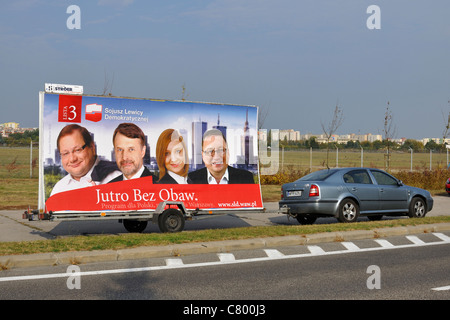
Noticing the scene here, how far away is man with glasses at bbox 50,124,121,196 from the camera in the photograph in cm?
1132

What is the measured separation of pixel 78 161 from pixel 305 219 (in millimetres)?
6279

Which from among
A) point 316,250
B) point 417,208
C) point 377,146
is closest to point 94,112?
point 316,250

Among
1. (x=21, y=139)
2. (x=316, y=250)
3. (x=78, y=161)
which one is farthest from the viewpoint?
(x=21, y=139)

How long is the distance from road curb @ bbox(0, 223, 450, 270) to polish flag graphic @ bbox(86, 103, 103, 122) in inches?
123

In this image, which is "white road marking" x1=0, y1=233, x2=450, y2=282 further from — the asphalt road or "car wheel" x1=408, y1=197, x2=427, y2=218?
"car wheel" x1=408, y1=197, x2=427, y2=218

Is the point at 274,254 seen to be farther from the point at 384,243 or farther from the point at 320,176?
the point at 320,176

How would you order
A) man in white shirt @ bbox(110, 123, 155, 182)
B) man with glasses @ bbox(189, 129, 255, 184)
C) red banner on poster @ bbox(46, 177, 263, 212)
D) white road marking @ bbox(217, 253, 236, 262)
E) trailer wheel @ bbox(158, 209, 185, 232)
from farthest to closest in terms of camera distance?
1. man with glasses @ bbox(189, 129, 255, 184)
2. trailer wheel @ bbox(158, 209, 185, 232)
3. man in white shirt @ bbox(110, 123, 155, 182)
4. red banner on poster @ bbox(46, 177, 263, 212)
5. white road marking @ bbox(217, 253, 236, 262)

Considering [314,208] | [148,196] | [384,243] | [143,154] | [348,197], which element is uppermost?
[143,154]

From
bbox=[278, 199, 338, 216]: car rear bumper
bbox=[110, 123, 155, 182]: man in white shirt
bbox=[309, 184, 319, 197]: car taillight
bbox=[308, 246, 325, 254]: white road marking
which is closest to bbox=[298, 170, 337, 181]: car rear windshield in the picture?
bbox=[309, 184, 319, 197]: car taillight

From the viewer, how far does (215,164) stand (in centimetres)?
1285

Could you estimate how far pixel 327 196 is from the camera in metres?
14.0

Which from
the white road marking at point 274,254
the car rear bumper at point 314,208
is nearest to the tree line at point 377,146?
the car rear bumper at point 314,208

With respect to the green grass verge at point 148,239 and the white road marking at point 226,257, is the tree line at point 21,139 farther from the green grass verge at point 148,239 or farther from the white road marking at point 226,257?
the white road marking at point 226,257
